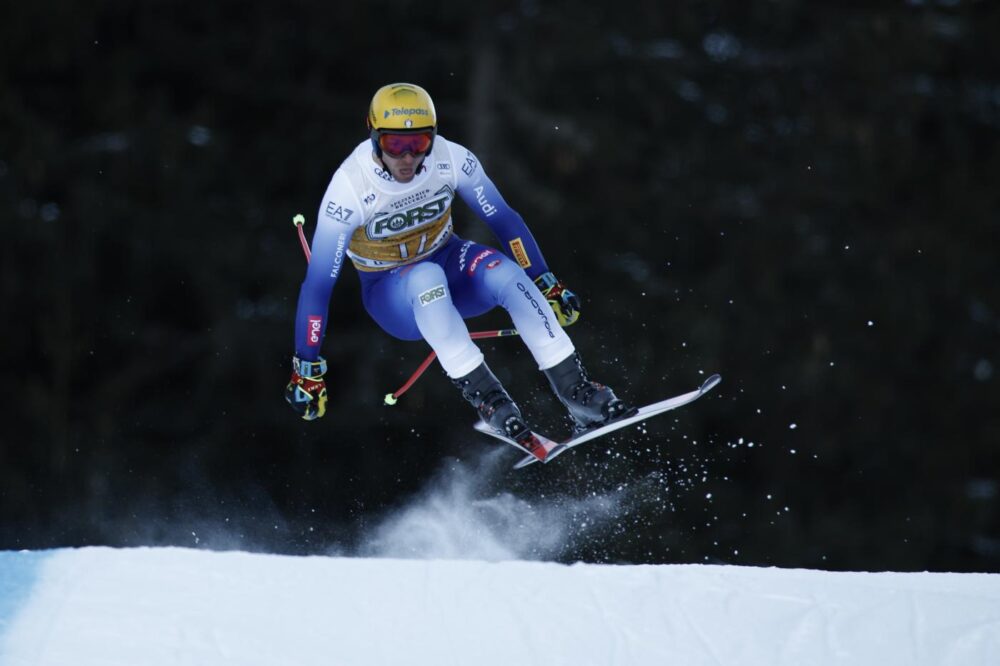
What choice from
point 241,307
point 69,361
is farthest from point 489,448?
point 69,361

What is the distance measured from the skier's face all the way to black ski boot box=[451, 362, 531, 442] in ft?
3.20

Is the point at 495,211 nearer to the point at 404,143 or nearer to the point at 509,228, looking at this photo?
the point at 509,228

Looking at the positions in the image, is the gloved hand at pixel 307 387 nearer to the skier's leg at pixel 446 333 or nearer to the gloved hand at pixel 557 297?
the skier's leg at pixel 446 333

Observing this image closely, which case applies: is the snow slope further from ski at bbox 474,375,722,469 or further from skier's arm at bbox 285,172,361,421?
skier's arm at bbox 285,172,361,421

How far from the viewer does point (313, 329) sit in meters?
7.96

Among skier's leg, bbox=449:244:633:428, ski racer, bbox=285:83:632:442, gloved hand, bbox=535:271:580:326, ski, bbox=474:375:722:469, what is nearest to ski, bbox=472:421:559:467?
ski, bbox=474:375:722:469

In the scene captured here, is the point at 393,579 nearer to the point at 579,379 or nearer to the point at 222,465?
the point at 579,379

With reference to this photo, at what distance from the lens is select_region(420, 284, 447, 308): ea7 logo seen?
8062 millimetres

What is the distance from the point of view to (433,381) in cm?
1587

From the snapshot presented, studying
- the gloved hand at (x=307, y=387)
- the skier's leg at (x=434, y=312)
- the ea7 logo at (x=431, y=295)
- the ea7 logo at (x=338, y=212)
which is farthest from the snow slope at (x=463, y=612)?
the ea7 logo at (x=338, y=212)

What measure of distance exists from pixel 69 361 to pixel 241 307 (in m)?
2.45

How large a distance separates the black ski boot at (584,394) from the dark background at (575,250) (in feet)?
22.2

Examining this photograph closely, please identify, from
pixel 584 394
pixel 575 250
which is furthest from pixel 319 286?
pixel 575 250

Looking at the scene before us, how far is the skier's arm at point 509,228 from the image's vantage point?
8.20 m
